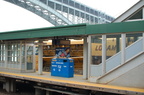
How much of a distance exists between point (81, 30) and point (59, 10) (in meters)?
34.1

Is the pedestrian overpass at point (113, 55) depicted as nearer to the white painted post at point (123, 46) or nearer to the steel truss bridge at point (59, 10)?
the white painted post at point (123, 46)

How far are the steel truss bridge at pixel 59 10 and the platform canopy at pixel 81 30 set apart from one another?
26566 mm

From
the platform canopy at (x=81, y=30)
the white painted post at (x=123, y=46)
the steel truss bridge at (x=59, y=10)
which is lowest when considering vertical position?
the white painted post at (x=123, y=46)

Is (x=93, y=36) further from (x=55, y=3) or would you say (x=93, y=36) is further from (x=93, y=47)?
(x=55, y=3)

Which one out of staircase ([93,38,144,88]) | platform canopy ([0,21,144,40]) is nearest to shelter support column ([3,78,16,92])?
platform canopy ([0,21,144,40])

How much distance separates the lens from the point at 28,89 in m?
13.4

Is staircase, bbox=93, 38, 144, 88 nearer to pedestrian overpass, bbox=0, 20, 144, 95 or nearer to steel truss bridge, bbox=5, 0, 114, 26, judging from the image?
pedestrian overpass, bbox=0, 20, 144, 95

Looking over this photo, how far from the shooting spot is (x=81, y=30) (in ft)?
28.4

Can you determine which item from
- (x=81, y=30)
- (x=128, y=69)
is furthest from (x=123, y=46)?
(x=81, y=30)

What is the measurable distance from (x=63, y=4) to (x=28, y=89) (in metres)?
29.7

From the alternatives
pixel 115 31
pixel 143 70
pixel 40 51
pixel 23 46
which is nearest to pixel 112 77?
pixel 143 70

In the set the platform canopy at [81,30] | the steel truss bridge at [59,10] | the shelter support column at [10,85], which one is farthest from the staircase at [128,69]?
the steel truss bridge at [59,10]

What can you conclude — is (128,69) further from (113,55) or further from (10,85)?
(10,85)

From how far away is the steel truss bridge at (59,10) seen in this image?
3781 cm
